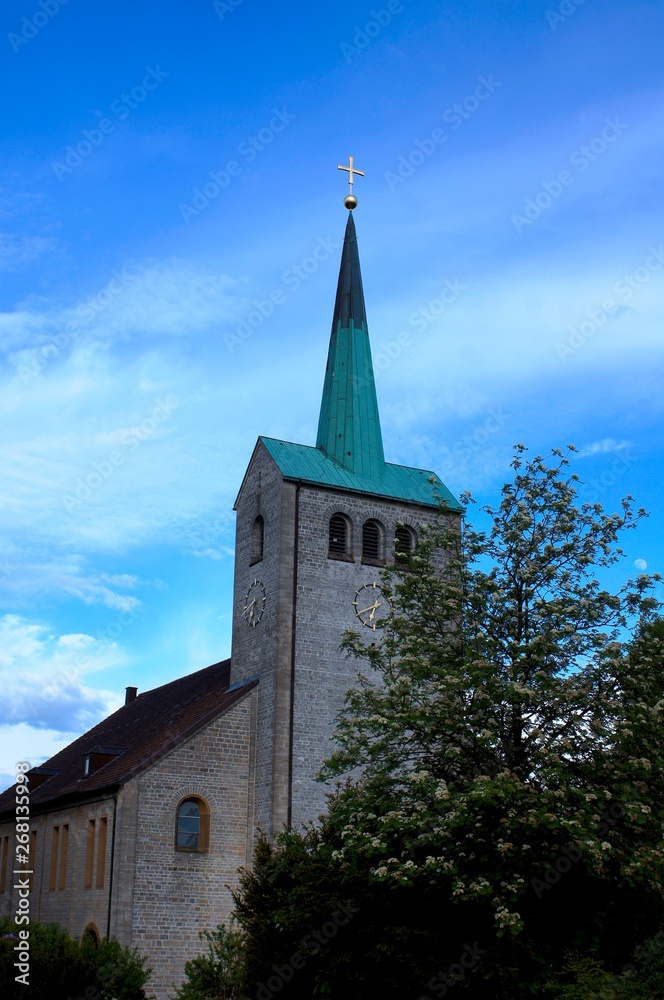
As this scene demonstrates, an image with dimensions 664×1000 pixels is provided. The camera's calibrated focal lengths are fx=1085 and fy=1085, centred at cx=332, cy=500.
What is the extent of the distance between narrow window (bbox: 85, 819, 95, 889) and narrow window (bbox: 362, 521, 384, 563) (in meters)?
12.2

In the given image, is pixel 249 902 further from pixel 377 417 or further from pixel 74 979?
pixel 377 417

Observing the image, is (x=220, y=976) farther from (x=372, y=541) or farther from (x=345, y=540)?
(x=372, y=541)

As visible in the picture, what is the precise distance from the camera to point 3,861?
44.8 meters

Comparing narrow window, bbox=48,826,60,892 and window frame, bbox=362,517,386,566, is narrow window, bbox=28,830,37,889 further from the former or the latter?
window frame, bbox=362,517,386,566

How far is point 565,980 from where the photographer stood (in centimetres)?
1959

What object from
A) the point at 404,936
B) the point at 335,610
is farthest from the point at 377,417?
the point at 404,936

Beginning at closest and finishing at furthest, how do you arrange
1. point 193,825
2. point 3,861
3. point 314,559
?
point 193,825, point 314,559, point 3,861

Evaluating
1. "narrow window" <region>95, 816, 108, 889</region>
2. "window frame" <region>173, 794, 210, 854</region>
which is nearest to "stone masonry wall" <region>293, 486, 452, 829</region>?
"window frame" <region>173, 794, 210, 854</region>

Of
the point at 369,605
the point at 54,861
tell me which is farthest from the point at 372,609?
the point at 54,861

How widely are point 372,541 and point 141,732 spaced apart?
11679mm

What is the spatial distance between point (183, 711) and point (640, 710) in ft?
70.1

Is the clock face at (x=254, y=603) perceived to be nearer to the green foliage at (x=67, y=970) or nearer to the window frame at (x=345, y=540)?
the window frame at (x=345, y=540)

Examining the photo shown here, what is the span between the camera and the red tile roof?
3344cm

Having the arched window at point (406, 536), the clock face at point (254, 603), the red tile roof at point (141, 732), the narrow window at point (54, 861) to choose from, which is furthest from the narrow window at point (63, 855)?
the arched window at point (406, 536)
